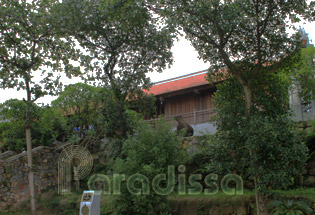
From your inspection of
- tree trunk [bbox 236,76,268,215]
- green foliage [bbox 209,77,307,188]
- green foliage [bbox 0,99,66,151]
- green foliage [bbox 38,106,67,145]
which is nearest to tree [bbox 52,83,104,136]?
green foliage [bbox 38,106,67,145]

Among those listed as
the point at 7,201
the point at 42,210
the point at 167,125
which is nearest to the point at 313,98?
the point at 167,125

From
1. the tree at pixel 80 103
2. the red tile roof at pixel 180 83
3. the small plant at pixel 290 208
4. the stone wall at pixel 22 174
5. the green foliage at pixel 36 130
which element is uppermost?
the red tile roof at pixel 180 83

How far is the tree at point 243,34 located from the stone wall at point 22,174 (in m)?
8.43

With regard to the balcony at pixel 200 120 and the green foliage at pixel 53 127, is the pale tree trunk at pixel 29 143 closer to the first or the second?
the green foliage at pixel 53 127

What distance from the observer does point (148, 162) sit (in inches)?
392

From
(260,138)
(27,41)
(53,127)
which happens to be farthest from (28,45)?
(260,138)

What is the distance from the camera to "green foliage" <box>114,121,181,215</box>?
377 inches

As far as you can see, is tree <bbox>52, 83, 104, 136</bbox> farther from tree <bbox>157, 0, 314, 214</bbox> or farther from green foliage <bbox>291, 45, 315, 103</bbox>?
green foliage <bbox>291, 45, 315, 103</bbox>

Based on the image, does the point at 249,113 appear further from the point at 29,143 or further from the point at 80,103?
the point at 80,103

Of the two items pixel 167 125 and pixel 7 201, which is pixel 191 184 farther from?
pixel 7 201

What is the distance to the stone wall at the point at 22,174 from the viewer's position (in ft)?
44.8

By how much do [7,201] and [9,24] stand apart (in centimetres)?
687

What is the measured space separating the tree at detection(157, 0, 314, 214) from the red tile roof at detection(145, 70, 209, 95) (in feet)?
20.3

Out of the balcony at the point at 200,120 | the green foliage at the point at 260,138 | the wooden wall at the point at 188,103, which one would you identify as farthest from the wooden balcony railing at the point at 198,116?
the green foliage at the point at 260,138
